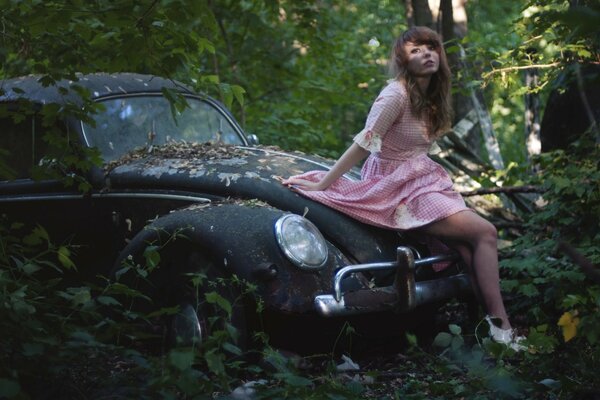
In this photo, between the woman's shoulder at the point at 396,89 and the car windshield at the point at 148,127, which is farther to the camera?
the car windshield at the point at 148,127

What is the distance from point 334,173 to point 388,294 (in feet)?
2.56

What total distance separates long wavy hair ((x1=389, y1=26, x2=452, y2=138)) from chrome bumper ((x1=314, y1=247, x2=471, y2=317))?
0.78m

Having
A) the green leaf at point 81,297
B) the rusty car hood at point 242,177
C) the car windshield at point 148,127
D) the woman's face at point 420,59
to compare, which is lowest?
the green leaf at point 81,297

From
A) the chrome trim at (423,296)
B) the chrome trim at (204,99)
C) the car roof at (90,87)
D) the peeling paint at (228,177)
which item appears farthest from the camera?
the chrome trim at (204,99)

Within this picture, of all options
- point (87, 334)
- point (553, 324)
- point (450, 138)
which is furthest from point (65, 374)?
point (450, 138)

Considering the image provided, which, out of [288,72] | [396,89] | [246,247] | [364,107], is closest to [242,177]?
[246,247]

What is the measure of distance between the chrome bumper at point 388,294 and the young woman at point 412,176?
223mm

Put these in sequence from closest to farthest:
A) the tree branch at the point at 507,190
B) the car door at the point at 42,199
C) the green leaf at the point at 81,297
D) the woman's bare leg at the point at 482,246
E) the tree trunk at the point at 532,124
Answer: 1. the green leaf at the point at 81,297
2. the woman's bare leg at the point at 482,246
3. the car door at the point at 42,199
4. the tree branch at the point at 507,190
5. the tree trunk at the point at 532,124

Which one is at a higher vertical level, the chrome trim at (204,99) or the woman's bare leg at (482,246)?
the chrome trim at (204,99)

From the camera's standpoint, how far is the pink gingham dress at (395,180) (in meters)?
4.28

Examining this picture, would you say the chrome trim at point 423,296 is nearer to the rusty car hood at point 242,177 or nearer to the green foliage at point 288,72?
the rusty car hood at point 242,177

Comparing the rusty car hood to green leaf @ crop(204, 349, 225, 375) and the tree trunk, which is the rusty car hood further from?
the tree trunk

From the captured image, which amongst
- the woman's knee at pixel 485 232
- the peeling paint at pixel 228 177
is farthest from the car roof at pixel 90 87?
the woman's knee at pixel 485 232

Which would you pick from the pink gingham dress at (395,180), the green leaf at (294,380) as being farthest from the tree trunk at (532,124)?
the green leaf at (294,380)
